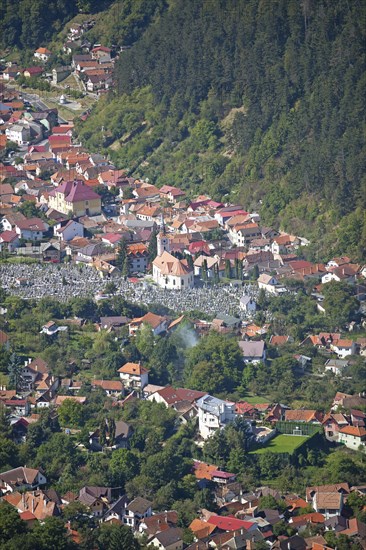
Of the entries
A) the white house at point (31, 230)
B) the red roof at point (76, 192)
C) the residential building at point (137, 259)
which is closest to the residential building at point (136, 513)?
the residential building at point (137, 259)

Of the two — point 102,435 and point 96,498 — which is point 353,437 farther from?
point 96,498

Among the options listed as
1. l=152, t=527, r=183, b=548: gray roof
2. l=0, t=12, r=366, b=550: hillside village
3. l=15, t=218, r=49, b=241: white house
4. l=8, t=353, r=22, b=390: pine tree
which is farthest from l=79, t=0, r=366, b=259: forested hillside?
l=152, t=527, r=183, b=548: gray roof

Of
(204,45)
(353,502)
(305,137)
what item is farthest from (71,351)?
(204,45)

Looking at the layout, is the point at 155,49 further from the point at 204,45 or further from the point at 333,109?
the point at 333,109

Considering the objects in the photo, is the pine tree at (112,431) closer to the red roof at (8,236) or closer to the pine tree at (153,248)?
the pine tree at (153,248)

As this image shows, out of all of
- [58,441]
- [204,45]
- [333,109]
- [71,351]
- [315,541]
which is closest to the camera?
[315,541]

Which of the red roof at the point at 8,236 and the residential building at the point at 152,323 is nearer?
the residential building at the point at 152,323
